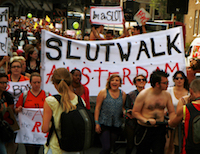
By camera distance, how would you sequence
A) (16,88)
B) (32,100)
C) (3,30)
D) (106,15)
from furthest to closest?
(106,15) < (3,30) < (16,88) < (32,100)

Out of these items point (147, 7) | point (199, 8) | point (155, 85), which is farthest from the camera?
point (147, 7)

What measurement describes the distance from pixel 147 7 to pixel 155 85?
33.4m

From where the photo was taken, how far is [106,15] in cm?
771

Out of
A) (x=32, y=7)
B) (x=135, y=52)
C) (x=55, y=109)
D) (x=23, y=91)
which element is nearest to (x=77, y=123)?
(x=55, y=109)

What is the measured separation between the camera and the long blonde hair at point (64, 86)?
140 inches

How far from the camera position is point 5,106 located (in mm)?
5102

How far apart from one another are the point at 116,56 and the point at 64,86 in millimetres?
3236

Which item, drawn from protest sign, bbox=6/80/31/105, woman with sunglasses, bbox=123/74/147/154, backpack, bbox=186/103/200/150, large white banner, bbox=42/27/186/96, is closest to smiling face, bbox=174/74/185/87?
large white banner, bbox=42/27/186/96

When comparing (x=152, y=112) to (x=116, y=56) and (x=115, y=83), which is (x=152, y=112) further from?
(x=116, y=56)

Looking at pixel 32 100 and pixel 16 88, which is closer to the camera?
pixel 32 100

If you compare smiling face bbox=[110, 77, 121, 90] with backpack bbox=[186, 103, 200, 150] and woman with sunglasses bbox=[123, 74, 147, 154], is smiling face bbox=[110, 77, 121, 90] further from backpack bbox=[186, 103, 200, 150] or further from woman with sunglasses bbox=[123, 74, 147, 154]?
backpack bbox=[186, 103, 200, 150]

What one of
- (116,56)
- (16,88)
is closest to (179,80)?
(116,56)

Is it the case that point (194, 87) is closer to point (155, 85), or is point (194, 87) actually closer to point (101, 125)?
point (155, 85)

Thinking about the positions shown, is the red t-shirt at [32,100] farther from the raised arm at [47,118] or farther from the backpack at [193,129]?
the backpack at [193,129]
